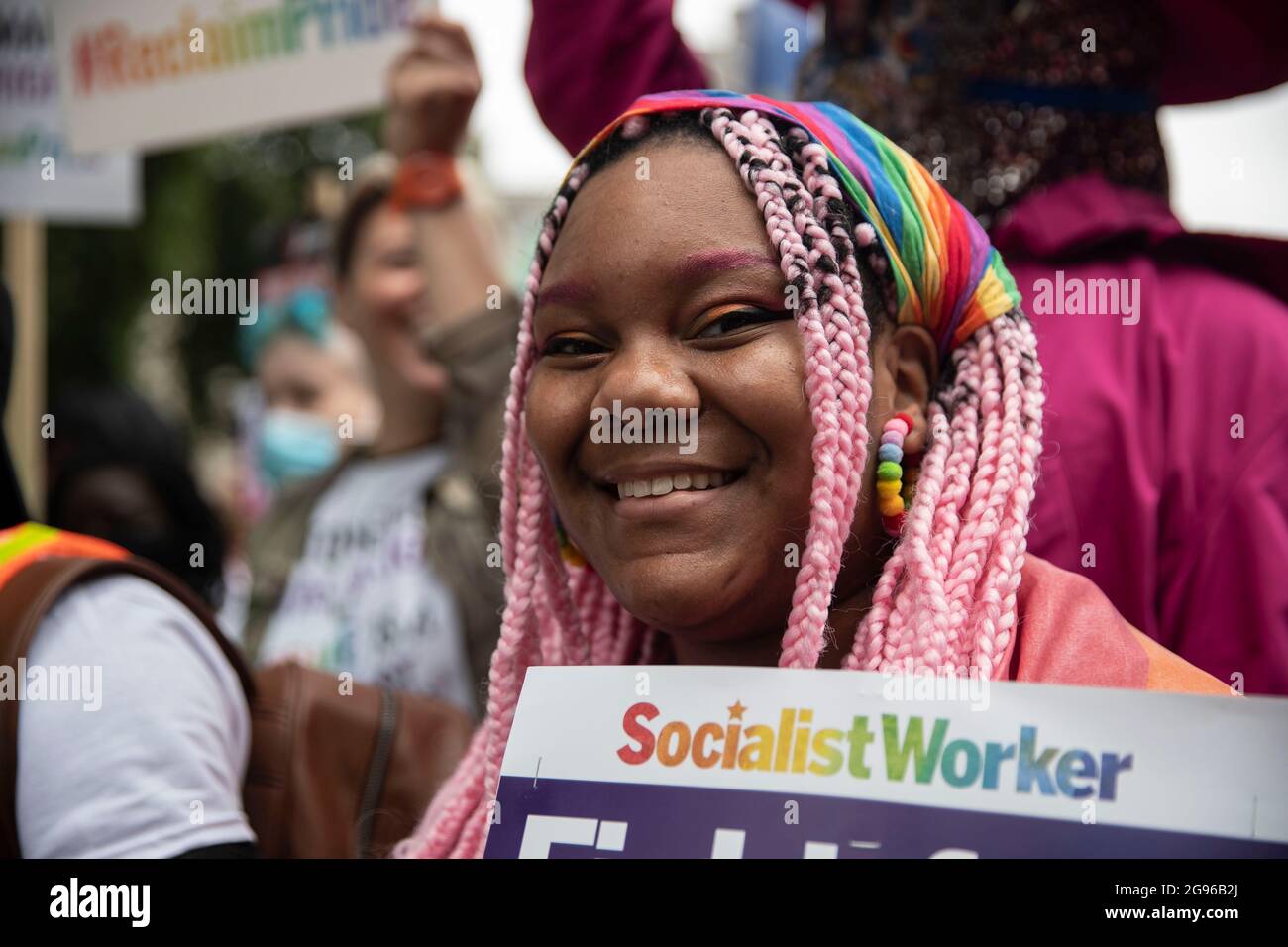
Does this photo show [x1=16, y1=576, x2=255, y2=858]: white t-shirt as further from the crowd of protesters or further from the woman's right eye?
the woman's right eye

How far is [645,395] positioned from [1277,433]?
1105 millimetres

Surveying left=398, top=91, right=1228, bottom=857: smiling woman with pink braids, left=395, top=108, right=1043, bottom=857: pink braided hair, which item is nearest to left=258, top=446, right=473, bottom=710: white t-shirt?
left=395, top=108, right=1043, bottom=857: pink braided hair

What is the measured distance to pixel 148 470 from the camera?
4438 millimetres

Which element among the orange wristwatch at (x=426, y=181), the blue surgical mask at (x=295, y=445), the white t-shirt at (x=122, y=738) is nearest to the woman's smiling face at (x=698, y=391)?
the white t-shirt at (x=122, y=738)

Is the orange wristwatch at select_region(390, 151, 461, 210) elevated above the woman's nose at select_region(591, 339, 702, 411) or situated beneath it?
elevated above

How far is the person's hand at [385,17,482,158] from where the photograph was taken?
3.61 meters

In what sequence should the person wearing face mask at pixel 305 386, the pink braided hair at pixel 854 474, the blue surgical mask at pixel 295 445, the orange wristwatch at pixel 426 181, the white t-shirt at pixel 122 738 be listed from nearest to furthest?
the pink braided hair at pixel 854 474
the white t-shirt at pixel 122 738
the orange wristwatch at pixel 426 181
the blue surgical mask at pixel 295 445
the person wearing face mask at pixel 305 386

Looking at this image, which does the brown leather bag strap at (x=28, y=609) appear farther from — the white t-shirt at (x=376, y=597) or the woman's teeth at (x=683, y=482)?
the white t-shirt at (x=376, y=597)

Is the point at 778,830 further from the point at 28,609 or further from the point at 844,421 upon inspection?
the point at 28,609

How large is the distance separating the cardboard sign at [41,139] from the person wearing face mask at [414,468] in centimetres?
127

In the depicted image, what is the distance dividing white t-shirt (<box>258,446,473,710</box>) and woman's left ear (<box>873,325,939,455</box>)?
1948 mm

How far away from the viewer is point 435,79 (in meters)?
3.61

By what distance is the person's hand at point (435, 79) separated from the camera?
11.9 ft
